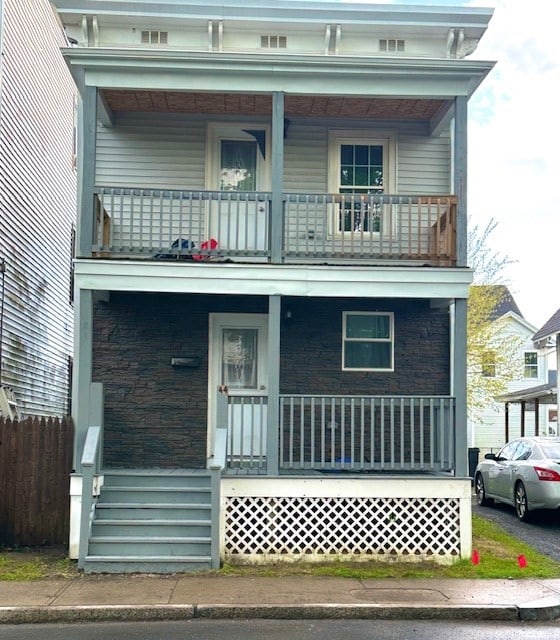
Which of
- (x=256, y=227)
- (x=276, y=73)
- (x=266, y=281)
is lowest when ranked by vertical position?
(x=266, y=281)

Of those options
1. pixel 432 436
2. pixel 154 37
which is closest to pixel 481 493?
pixel 432 436

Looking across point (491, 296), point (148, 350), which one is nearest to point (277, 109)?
point (148, 350)

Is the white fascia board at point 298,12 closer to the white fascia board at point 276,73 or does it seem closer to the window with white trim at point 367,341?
the white fascia board at point 276,73

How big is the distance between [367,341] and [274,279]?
8.36 ft

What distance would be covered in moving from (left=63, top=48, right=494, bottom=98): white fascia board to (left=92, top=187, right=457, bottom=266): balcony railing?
1453 mm

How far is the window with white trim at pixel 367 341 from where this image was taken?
12.2 meters

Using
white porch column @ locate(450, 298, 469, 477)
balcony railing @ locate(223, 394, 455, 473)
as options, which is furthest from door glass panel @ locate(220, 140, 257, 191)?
white porch column @ locate(450, 298, 469, 477)

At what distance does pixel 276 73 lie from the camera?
10.5m

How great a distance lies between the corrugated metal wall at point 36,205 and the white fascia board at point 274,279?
490 cm

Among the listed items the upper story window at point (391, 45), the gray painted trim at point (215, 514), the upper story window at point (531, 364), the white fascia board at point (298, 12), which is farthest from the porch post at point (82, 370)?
the upper story window at point (531, 364)

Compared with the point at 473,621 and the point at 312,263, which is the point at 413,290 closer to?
the point at 312,263

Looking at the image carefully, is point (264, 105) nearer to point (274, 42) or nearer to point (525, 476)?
point (274, 42)

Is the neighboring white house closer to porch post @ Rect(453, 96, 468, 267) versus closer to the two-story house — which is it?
the two-story house

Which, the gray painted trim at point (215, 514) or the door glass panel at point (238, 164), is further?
the door glass panel at point (238, 164)
